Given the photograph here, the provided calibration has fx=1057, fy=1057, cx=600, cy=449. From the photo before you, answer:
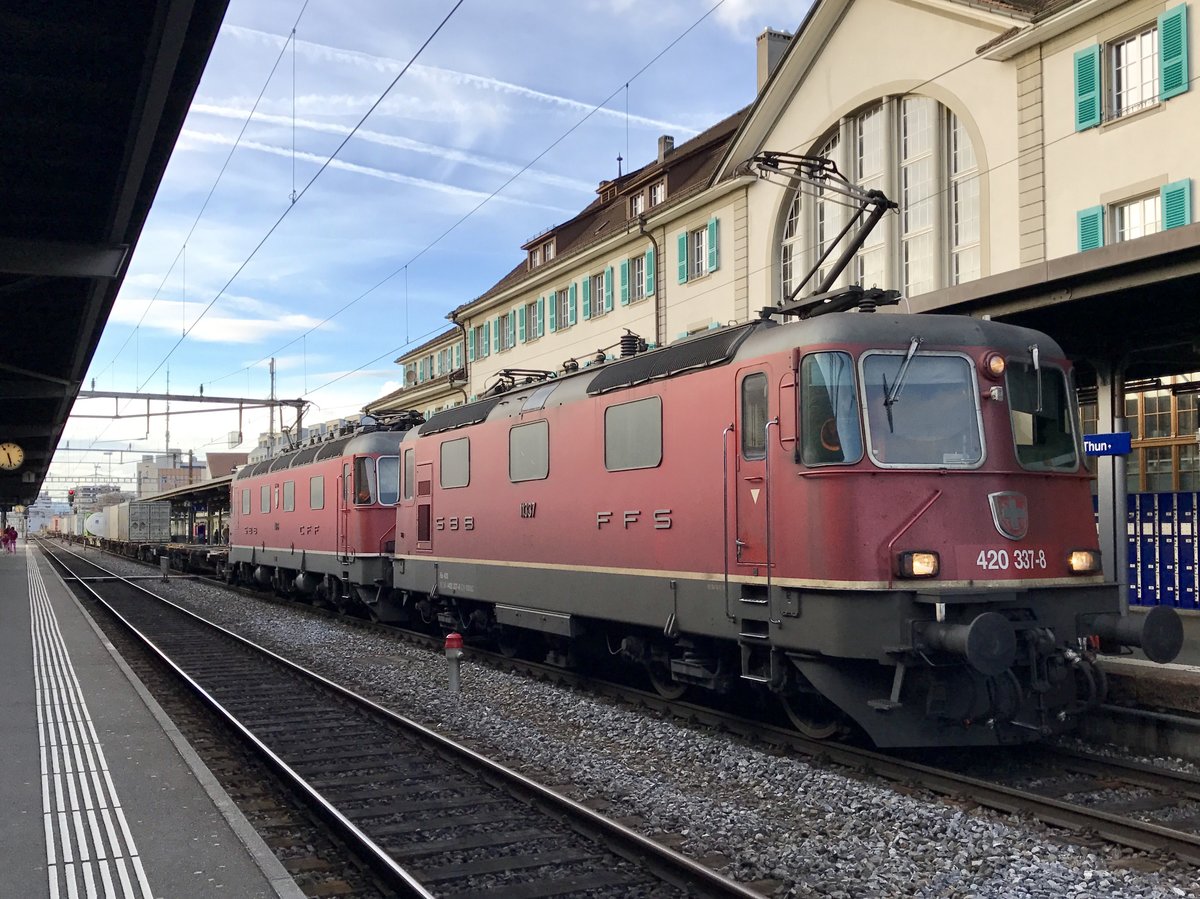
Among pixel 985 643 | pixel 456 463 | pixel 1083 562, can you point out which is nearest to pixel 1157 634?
pixel 1083 562

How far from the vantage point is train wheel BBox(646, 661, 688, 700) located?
10555mm

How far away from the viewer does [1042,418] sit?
841 centimetres

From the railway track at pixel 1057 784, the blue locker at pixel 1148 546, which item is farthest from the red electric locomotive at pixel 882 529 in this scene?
the blue locker at pixel 1148 546

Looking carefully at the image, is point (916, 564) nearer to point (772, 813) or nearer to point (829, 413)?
point (829, 413)

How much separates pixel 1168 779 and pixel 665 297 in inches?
914

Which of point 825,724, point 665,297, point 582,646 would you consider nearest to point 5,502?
point 665,297

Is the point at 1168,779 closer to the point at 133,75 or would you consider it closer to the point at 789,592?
the point at 789,592

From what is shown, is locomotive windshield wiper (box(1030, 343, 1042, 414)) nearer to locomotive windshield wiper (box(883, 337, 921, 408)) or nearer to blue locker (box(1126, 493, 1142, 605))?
locomotive windshield wiper (box(883, 337, 921, 408))

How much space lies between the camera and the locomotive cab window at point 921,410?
25.7ft

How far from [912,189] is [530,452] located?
1265cm

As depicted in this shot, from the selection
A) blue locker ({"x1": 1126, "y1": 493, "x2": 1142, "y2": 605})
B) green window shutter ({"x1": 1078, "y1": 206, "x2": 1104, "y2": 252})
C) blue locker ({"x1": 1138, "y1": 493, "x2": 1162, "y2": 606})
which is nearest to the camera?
blue locker ({"x1": 1138, "y1": 493, "x2": 1162, "y2": 606})

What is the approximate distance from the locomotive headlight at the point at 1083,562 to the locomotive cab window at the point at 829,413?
1.92m

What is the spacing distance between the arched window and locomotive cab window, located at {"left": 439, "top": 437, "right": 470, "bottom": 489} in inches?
361

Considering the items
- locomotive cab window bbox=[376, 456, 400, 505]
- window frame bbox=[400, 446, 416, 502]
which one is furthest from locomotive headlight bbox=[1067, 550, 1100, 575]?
locomotive cab window bbox=[376, 456, 400, 505]
